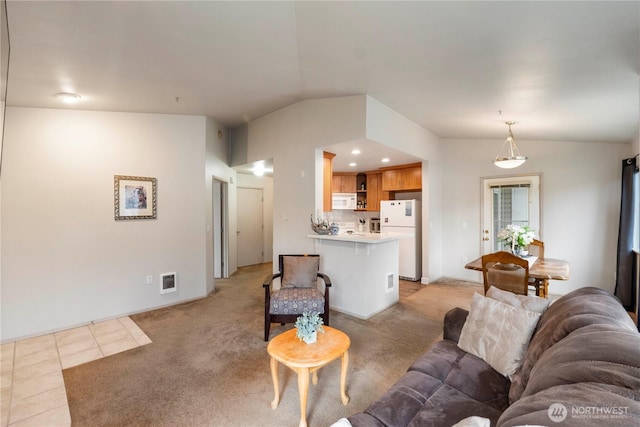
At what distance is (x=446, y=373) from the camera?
65.7 inches

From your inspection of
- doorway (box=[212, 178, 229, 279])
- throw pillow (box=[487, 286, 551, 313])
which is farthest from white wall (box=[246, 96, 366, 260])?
throw pillow (box=[487, 286, 551, 313])

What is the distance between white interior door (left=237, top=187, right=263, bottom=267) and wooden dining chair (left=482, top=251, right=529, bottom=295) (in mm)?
5230

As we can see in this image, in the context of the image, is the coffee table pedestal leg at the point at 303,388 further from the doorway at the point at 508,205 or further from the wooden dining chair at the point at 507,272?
the doorway at the point at 508,205

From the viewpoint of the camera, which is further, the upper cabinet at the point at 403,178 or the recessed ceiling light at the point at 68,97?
the upper cabinet at the point at 403,178

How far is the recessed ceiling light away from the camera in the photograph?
10.4 feet

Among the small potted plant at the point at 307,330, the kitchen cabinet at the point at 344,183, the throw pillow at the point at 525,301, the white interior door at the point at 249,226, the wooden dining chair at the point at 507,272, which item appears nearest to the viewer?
the throw pillow at the point at 525,301

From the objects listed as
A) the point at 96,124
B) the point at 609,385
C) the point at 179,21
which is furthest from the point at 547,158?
the point at 96,124

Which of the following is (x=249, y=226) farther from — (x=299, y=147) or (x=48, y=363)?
(x=48, y=363)

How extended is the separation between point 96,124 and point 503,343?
4.92m

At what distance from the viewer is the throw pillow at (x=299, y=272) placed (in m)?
3.39

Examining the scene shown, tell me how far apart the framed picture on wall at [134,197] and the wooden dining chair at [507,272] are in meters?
4.35

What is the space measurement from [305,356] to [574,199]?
5.10 meters

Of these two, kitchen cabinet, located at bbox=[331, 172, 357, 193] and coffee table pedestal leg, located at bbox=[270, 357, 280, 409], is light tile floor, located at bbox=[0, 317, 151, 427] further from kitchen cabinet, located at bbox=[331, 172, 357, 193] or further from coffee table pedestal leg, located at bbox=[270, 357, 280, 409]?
kitchen cabinet, located at bbox=[331, 172, 357, 193]

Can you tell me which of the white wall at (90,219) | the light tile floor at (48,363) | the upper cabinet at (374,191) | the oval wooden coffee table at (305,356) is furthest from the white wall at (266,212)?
the oval wooden coffee table at (305,356)
